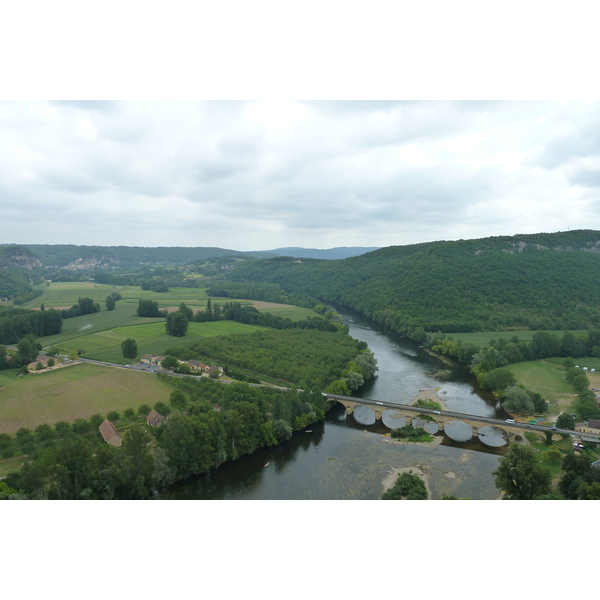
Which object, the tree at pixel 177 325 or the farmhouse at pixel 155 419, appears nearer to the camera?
the farmhouse at pixel 155 419

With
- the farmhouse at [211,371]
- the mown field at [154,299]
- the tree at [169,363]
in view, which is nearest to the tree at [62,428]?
the tree at [169,363]

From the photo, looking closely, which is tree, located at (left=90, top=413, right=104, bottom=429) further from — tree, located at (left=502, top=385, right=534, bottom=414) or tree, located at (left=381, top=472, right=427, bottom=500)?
tree, located at (left=502, top=385, right=534, bottom=414)

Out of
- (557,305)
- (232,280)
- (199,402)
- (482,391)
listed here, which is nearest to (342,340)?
(482,391)

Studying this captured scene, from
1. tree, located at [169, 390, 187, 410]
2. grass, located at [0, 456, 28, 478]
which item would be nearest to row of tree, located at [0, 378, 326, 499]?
tree, located at [169, 390, 187, 410]

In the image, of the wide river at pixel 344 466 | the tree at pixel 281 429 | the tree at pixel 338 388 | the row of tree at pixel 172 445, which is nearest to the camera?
the row of tree at pixel 172 445

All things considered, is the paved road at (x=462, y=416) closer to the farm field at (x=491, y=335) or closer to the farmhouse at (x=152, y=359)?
the farmhouse at (x=152, y=359)

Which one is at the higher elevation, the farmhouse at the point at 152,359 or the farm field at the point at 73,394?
the farmhouse at the point at 152,359

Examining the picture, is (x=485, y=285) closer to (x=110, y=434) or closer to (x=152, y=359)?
(x=152, y=359)
